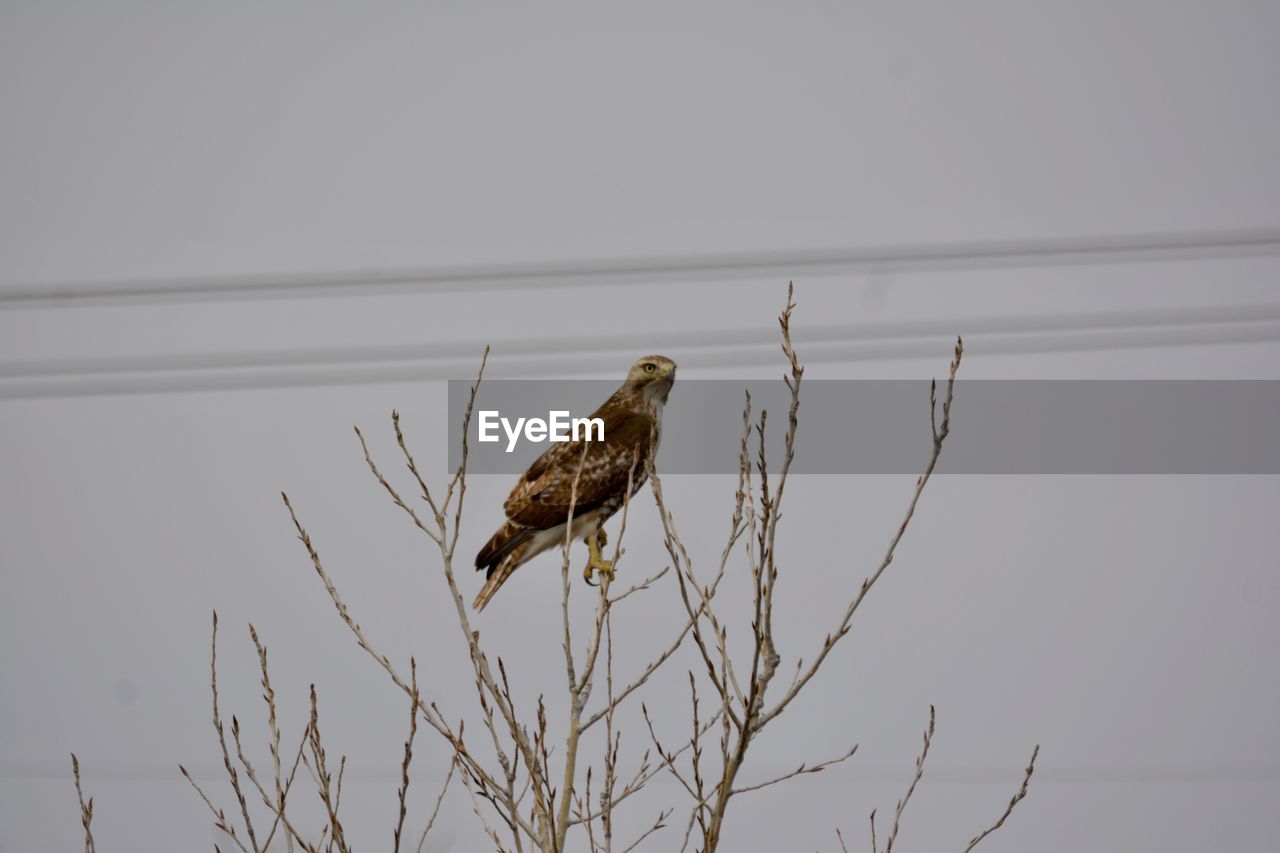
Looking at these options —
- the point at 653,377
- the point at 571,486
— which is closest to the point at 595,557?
the point at 571,486

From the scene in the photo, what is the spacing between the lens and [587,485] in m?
2.28

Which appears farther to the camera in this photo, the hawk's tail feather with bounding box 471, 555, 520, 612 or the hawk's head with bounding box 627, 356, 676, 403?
the hawk's head with bounding box 627, 356, 676, 403

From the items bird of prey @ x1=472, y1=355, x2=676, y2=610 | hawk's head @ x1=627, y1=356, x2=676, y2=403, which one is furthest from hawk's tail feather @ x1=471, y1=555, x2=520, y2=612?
hawk's head @ x1=627, y1=356, x2=676, y2=403

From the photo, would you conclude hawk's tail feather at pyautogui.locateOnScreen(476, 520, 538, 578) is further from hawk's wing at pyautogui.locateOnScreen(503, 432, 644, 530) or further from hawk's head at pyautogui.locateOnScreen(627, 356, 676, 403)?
hawk's head at pyautogui.locateOnScreen(627, 356, 676, 403)

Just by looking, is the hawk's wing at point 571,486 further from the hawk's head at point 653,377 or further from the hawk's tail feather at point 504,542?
the hawk's head at point 653,377

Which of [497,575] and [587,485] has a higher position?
[587,485]

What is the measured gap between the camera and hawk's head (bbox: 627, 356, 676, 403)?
7.79 ft

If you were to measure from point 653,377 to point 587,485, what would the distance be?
0.97 feet

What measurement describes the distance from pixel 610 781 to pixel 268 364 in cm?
229

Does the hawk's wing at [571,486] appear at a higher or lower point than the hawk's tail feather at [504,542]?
higher

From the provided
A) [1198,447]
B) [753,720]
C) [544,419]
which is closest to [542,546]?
[544,419]

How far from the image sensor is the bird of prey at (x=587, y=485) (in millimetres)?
2275

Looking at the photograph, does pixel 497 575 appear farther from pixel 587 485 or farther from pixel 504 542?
pixel 587 485

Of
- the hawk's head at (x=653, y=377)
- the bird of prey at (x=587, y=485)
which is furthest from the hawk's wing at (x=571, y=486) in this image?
the hawk's head at (x=653, y=377)
